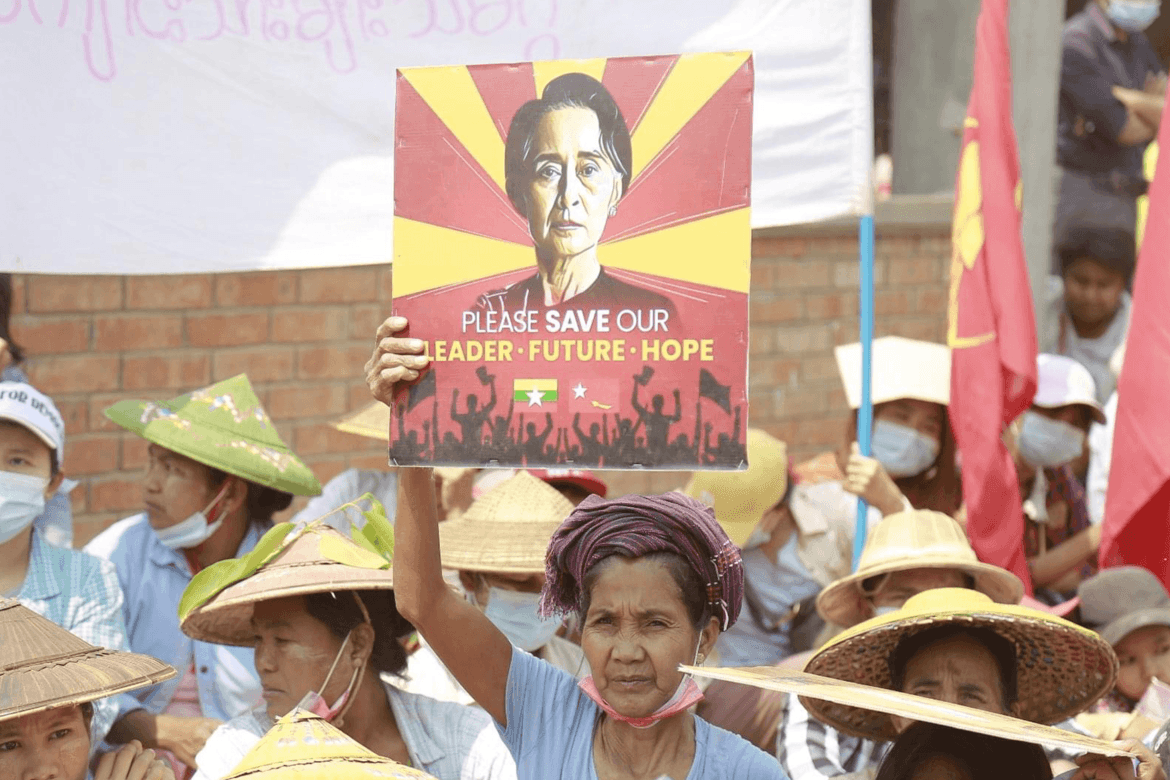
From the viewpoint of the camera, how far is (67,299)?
5.56 metres

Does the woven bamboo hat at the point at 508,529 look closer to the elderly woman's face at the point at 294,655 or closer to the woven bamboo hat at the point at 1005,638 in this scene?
the elderly woman's face at the point at 294,655

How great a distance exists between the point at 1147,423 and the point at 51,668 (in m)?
2.87

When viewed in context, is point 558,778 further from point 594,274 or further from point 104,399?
point 104,399

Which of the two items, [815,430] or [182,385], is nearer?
[182,385]

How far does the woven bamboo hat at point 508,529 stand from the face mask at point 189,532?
0.65 meters

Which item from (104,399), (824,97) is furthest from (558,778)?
(104,399)

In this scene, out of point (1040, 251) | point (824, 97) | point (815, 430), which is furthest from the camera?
point (815, 430)

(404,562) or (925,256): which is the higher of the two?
(925,256)

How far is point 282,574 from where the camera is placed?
342 cm

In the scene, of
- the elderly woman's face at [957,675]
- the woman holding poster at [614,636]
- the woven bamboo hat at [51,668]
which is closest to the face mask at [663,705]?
the woman holding poster at [614,636]

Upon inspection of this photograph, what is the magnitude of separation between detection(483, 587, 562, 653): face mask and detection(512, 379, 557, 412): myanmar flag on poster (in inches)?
61.9

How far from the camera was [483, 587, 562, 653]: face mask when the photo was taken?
4195mm

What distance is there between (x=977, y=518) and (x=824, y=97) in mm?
1383

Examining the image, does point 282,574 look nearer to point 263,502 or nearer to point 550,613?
point 550,613
